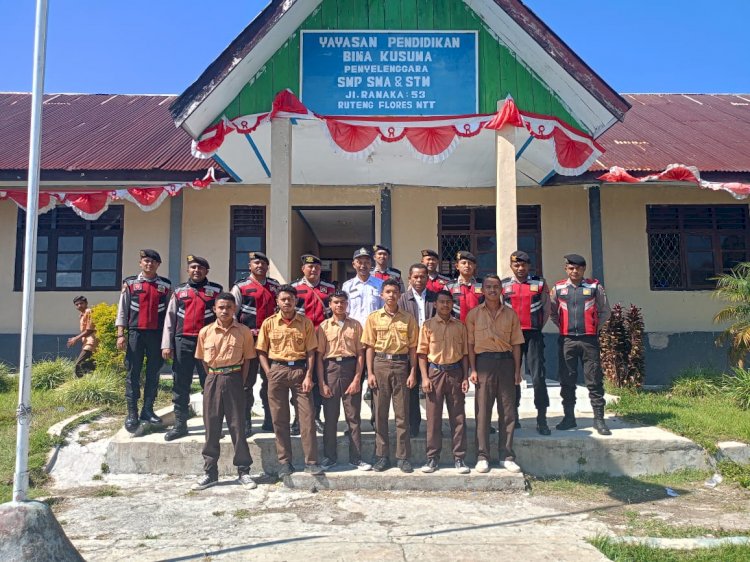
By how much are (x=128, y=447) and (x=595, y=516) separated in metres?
3.87

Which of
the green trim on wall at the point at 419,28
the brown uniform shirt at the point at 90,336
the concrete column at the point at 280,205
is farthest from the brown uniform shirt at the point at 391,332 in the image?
the brown uniform shirt at the point at 90,336

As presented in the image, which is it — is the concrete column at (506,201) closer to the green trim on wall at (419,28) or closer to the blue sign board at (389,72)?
the green trim on wall at (419,28)

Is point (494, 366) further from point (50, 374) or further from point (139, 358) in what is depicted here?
point (50, 374)

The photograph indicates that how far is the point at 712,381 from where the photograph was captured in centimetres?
764

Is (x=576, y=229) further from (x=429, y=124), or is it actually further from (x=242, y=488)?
(x=242, y=488)

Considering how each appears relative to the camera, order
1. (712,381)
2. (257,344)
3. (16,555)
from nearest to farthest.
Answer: (16,555) → (257,344) → (712,381)

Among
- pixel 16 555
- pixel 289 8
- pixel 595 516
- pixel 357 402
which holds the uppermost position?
pixel 289 8

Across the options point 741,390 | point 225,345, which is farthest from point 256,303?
point 741,390

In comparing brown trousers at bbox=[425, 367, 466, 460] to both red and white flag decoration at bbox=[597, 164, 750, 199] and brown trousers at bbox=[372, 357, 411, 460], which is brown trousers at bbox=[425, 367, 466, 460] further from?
red and white flag decoration at bbox=[597, 164, 750, 199]

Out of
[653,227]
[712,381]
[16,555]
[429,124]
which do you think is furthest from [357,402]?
[653,227]

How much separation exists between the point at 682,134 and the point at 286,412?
927 centimetres

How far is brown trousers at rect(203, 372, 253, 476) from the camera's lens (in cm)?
454

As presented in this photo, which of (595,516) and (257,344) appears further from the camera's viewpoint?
(257,344)

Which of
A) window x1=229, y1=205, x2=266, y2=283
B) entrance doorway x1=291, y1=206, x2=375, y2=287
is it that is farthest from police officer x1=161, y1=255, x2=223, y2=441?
entrance doorway x1=291, y1=206, x2=375, y2=287
